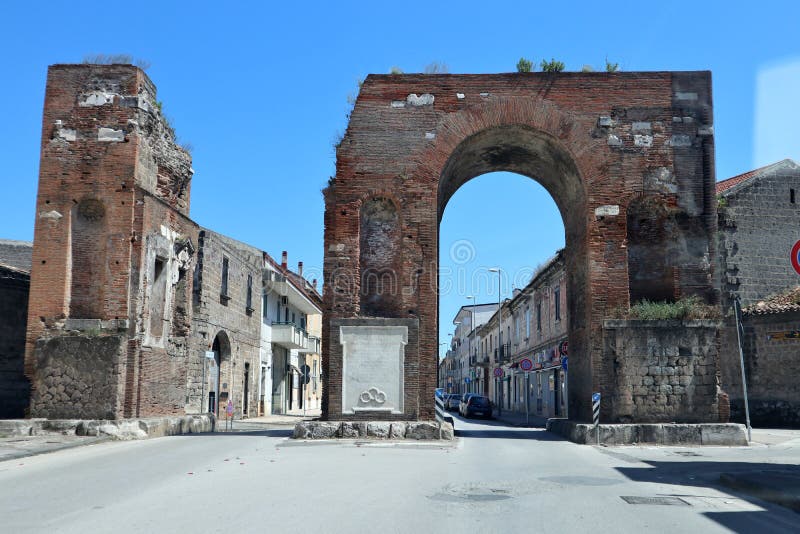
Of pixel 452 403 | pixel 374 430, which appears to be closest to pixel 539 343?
pixel 452 403

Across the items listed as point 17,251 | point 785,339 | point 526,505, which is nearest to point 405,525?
point 526,505

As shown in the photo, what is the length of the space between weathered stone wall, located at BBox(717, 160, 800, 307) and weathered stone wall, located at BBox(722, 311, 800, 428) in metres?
1.80

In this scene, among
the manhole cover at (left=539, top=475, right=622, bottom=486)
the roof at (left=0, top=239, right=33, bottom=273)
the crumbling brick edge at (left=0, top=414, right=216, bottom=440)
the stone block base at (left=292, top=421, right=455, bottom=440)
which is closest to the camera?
the manhole cover at (left=539, top=475, right=622, bottom=486)

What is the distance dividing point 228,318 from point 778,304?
803 inches

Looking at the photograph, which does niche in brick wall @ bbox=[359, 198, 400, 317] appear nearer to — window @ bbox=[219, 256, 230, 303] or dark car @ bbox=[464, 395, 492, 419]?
window @ bbox=[219, 256, 230, 303]

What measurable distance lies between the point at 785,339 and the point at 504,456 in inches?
631

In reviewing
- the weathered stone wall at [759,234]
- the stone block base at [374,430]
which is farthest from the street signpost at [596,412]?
the weathered stone wall at [759,234]

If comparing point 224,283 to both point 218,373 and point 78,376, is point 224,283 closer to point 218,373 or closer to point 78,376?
point 218,373

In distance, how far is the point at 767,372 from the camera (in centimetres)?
2588

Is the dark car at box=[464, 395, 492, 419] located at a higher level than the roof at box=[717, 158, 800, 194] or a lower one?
lower

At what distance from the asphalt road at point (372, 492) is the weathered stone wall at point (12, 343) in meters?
5.15

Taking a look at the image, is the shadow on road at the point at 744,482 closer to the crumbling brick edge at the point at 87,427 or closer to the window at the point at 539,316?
the crumbling brick edge at the point at 87,427

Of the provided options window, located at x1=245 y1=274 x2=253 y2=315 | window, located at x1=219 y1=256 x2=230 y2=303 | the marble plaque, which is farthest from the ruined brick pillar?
window, located at x1=245 y1=274 x2=253 y2=315

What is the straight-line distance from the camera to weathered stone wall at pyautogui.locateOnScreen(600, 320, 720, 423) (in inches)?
674
